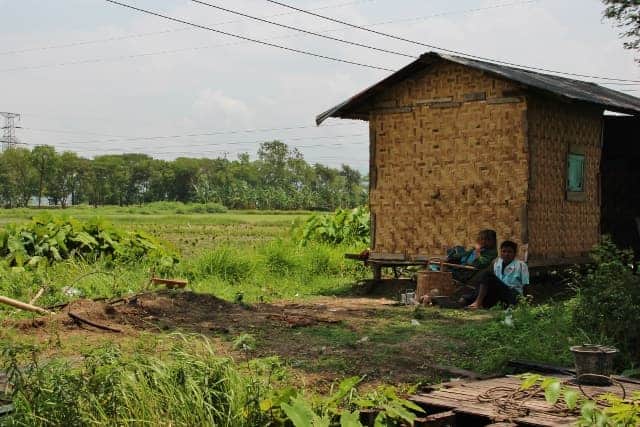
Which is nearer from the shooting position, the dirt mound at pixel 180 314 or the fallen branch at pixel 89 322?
the fallen branch at pixel 89 322

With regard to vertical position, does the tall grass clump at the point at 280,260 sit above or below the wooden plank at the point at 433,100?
below

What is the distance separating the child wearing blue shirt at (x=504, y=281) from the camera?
10828 mm

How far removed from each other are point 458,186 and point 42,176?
73.6 m

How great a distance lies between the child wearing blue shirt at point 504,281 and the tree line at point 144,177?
205ft

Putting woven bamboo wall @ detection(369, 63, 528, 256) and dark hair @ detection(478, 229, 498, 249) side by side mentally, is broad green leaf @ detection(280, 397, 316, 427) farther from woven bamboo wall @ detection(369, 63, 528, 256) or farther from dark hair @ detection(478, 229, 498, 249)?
woven bamboo wall @ detection(369, 63, 528, 256)

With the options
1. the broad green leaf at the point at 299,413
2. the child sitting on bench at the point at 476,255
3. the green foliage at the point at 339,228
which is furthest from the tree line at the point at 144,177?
the broad green leaf at the point at 299,413

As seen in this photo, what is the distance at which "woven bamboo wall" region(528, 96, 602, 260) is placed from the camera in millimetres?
12570

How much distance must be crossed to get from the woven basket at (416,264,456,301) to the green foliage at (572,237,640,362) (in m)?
3.61

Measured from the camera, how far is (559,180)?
13.2m

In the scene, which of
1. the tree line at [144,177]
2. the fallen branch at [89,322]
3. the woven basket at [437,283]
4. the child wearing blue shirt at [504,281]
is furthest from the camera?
the tree line at [144,177]

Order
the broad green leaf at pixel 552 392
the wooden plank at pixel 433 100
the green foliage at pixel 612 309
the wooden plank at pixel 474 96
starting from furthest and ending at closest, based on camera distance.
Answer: the wooden plank at pixel 433 100, the wooden plank at pixel 474 96, the green foliage at pixel 612 309, the broad green leaf at pixel 552 392

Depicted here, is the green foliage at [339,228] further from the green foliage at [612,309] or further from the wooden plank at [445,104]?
the green foliage at [612,309]

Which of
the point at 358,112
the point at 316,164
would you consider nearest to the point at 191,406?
the point at 358,112

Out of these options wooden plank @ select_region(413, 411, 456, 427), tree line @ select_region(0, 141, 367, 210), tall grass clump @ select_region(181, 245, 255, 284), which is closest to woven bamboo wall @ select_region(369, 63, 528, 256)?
tall grass clump @ select_region(181, 245, 255, 284)
